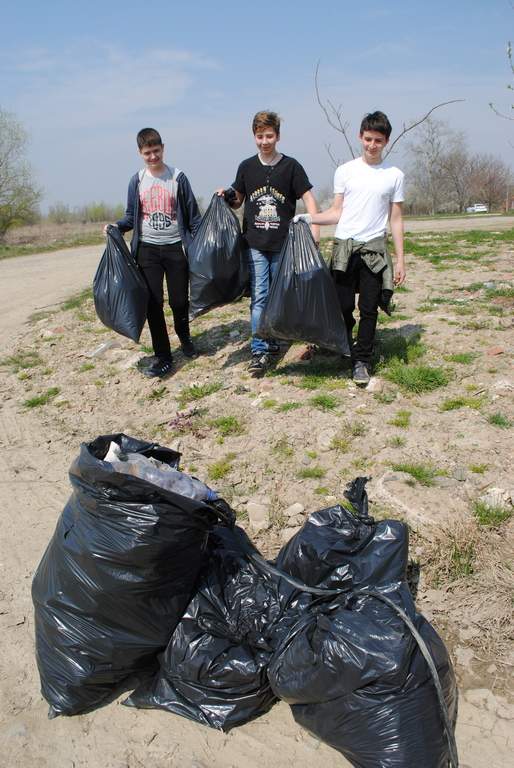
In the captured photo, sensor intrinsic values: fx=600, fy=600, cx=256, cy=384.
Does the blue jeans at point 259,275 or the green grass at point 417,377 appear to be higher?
the blue jeans at point 259,275

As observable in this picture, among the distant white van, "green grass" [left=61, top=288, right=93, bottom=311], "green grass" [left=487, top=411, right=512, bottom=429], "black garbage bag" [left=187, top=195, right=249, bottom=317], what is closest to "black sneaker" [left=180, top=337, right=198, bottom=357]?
"black garbage bag" [left=187, top=195, right=249, bottom=317]

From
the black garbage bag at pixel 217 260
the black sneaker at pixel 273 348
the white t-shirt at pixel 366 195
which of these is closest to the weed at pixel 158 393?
the black garbage bag at pixel 217 260

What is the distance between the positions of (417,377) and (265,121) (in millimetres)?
1936

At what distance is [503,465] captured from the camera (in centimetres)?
308

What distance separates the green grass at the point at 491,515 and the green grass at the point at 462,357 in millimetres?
1611

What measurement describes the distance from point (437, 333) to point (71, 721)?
12.3ft

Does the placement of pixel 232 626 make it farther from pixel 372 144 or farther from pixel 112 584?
pixel 372 144

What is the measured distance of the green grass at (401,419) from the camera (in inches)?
139

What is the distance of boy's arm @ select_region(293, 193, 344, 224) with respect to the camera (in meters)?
3.82

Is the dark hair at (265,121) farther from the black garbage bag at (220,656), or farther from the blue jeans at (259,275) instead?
the black garbage bag at (220,656)

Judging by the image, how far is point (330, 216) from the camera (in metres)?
3.82

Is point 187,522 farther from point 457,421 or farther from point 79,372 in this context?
point 79,372

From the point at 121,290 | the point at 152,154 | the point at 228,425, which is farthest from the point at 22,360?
the point at 228,425

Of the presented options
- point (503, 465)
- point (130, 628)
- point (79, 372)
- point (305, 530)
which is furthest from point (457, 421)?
point (79, 372)
